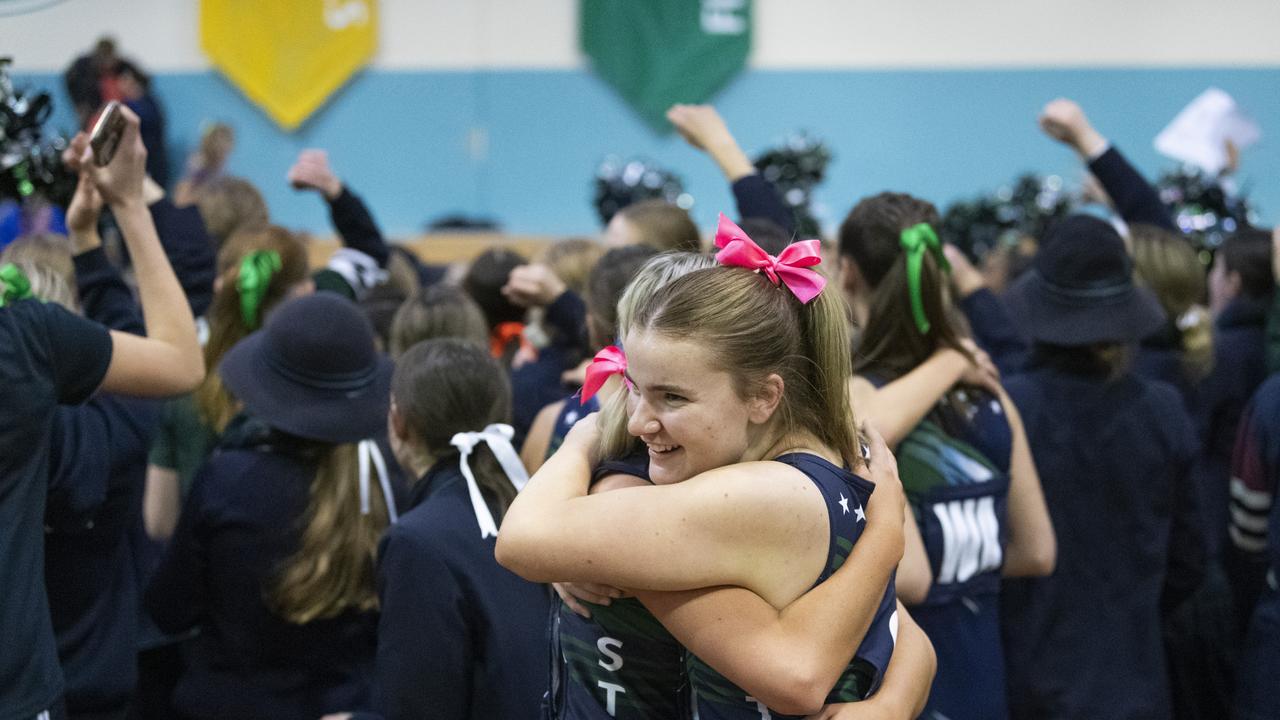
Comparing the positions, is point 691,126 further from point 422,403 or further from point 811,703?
point 811,703

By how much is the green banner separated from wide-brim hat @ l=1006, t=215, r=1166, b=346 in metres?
6.99

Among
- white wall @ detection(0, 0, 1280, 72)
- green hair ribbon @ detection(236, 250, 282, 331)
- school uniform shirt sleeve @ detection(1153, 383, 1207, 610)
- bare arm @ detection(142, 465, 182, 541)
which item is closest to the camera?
school uniform shirt sleeve @ detection(1153, 383, 1207, 610)

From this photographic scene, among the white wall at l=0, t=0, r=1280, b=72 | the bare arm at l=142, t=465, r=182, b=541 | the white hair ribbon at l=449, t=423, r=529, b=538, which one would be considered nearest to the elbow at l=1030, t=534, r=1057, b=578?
the white hair ribbon at l=449, t=423, r=529, b=538

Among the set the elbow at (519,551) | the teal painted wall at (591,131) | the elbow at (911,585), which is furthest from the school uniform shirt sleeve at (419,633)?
the teal painted wall at (591,131)

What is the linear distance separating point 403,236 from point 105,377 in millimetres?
7501

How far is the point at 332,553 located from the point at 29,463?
25.1 inches

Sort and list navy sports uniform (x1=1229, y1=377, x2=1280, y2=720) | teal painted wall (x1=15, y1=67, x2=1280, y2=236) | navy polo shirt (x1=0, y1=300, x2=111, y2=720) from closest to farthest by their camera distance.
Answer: navy polo shirt (x1=0, y1=300, x2=111, y2=720)
navy sports uniform (x1=1229, y1=377, x2=1280, y2=720)
teal painted wall (x1=15, y1=67, x2=1280, y2=236)

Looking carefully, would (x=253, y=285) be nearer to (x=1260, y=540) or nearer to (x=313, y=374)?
(x=313, y=374)

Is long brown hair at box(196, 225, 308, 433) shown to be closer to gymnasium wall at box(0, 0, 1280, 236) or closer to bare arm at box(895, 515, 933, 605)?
bare arm at box(895, 515, 933, 605)

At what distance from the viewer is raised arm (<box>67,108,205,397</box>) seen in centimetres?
216

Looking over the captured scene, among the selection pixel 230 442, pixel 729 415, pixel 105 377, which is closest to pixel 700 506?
pixel 729 415

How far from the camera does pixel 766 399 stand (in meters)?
1.58

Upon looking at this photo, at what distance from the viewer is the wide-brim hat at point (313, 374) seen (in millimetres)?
2463

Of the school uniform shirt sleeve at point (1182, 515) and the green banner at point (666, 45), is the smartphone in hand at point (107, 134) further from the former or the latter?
the green banner at point (666, 45)
